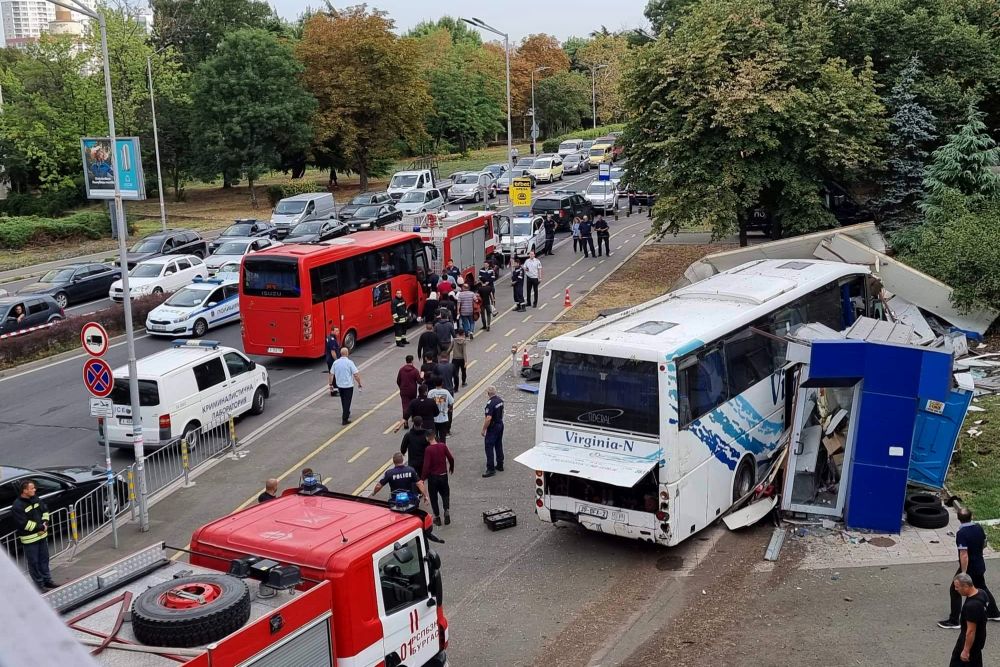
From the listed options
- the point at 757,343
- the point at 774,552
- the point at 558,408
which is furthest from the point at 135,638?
the point at 757,343

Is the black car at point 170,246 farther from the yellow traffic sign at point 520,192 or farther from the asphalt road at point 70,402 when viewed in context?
the yellow traffic sign at point 520,192

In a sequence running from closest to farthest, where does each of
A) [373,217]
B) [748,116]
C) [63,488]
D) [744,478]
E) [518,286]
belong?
[744,478] < [63,488] < [518,286] < [748,116] < [373,217]

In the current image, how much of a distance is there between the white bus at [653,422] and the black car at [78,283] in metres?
25.3

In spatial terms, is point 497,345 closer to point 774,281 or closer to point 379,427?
point 379,427

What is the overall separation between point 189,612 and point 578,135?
305ft

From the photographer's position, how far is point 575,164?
73750 mm

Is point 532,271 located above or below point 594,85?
below

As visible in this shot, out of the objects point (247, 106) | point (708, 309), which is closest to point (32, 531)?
point (708, 309)

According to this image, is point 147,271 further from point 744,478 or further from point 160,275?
point 744,478

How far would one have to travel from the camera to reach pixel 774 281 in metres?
18.3

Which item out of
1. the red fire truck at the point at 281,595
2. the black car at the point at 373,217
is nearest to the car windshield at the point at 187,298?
the black car at the point at 373,217

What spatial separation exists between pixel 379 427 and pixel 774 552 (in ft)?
30.6

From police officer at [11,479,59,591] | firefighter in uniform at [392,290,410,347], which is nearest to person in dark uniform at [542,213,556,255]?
firefighter in uniform at [392,290,410,347]

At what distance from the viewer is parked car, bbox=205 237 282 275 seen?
36.9 m
